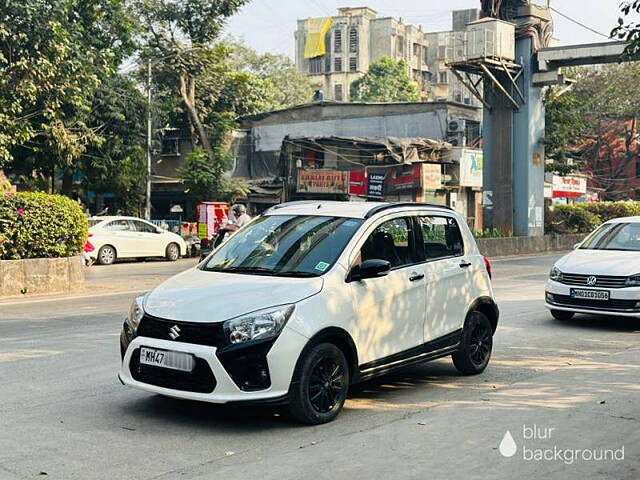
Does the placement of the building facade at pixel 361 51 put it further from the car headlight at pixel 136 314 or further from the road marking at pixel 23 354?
the car headlight at pixel 136 314

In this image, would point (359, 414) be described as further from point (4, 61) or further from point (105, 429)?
point (4, 61)

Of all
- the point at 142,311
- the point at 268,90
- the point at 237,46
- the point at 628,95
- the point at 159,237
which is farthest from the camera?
the point at 237,46

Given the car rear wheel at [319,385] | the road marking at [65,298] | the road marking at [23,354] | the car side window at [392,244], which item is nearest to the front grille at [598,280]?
the car side window at [392,244]

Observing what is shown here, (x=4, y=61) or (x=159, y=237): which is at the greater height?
(x=4, y=61)

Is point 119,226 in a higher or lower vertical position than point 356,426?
higher

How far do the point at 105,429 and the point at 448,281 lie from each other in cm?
342

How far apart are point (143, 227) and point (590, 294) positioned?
18.7 metres

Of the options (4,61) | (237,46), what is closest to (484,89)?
(4,61)

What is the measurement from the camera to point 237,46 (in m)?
75.5

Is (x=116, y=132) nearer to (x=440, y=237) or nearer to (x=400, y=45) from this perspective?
(x=440, y=237)

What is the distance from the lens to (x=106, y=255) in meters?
25.7

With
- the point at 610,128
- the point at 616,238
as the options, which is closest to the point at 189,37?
the point at 616,238

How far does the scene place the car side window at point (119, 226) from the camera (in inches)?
1022

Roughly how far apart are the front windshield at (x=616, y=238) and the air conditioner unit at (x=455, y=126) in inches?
1185
